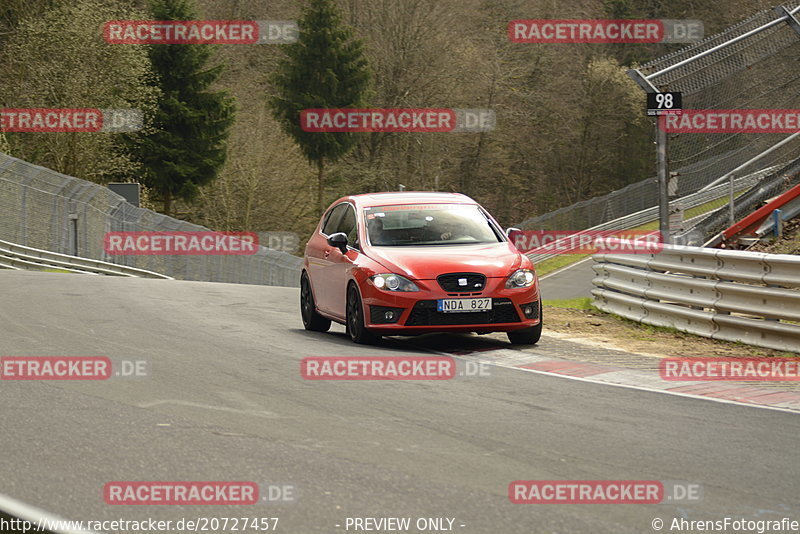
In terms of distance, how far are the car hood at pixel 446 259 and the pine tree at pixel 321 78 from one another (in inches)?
1878

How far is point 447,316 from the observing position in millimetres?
11516

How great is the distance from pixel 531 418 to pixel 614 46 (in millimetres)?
77404

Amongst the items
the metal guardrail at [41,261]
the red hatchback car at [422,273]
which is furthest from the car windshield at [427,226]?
the metal guardrail at [41,261]

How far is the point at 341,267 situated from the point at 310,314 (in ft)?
4.67

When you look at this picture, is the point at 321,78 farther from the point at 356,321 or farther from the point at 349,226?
the point at 356,321

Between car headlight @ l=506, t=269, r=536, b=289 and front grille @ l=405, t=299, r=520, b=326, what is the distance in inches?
8.4

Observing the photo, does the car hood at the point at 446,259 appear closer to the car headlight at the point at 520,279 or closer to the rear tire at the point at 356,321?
the car headlight at the point at 520,279

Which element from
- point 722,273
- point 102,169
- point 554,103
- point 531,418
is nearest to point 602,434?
point 531,418

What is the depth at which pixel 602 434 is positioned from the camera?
23.9ft

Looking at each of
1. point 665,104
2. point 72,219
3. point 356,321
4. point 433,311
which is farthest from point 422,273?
point 72,219

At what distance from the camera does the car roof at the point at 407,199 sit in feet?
43.6

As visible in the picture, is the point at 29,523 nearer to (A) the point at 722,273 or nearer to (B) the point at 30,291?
→ (A) the point at 722,273

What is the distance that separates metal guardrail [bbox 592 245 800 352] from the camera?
11617 mm

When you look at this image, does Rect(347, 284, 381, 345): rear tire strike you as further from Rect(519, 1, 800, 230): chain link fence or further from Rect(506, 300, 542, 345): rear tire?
Rect(519, 1, 800, 230): chain link fence
